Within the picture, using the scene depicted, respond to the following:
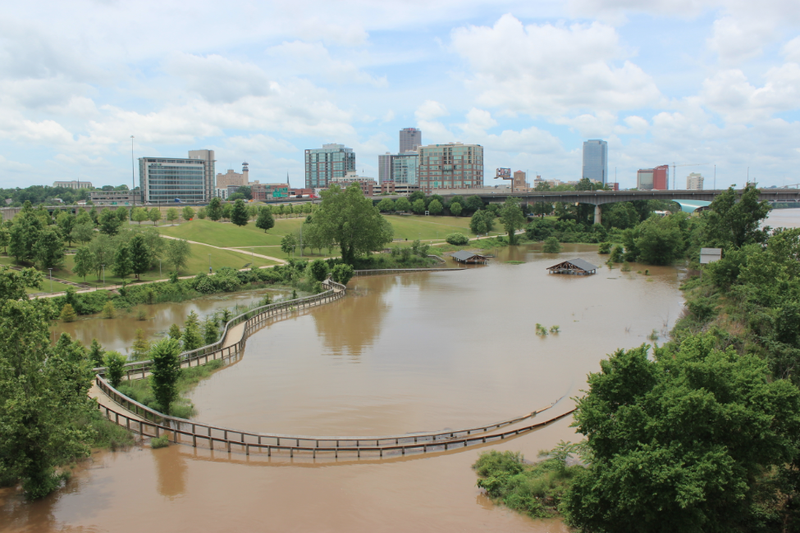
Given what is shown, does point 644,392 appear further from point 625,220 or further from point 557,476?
point 625,220

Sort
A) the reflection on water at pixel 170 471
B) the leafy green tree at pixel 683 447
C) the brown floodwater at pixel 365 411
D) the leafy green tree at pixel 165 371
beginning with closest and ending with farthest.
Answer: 1. the leafy green tree at pixel 683 447
2. the brown floodwater at pixel 365 411
3. the reflection on water at pixel 170 471
4. the leafy green tree at pixel 165 371

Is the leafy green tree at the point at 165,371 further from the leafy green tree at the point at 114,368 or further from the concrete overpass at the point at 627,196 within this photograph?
the concrete overpass at the point at 627,196

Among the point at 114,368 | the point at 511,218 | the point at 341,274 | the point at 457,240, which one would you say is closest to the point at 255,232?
the point at 457,240

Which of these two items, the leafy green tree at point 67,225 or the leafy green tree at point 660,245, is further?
the leafy green tree at point 660,245

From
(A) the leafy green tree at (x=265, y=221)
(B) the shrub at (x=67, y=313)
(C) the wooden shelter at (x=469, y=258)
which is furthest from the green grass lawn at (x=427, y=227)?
(B) the shrub at (x=67, y=313)

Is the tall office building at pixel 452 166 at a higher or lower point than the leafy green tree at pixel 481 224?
higher

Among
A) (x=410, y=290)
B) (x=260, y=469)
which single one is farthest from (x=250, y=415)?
(x=410, y=290)

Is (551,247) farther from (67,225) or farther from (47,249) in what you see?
(47,249)
